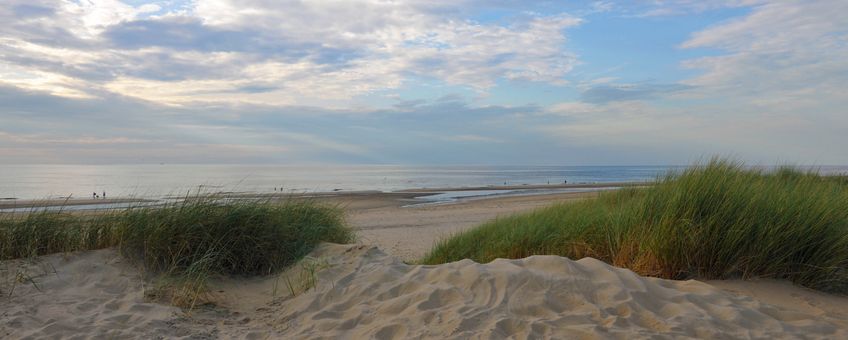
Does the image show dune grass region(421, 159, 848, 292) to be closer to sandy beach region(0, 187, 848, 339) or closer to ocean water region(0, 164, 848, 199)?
sandy beach region(0, 187, 848, 339)

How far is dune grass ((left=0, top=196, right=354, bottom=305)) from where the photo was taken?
19.0ft

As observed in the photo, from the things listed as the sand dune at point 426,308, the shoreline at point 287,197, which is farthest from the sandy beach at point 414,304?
the shoreline at point 287,197

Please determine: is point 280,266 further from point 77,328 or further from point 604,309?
point 604,309

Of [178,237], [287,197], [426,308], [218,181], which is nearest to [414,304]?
[426,308]

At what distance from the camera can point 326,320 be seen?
443 centimetres

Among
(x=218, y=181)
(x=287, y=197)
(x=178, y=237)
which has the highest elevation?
(x=287, y=197)

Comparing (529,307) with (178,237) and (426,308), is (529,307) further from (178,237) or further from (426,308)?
(178,237)

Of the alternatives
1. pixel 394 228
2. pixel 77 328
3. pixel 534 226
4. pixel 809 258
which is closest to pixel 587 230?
pixel 534 226

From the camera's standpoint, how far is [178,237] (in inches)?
235

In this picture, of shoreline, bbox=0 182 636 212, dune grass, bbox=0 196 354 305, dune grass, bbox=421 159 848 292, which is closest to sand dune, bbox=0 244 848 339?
dune grass, bbox=0 196 354 305

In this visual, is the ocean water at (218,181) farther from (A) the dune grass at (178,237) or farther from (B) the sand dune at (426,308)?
(B) the sand dune at (426,308)

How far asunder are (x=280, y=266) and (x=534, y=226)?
341 cm

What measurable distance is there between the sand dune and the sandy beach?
0.01 meters

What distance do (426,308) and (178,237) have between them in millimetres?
3125
